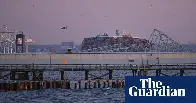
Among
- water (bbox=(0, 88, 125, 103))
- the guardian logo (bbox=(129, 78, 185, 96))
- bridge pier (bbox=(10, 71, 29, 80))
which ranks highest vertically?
the guardian logo (bbox=(129, 78, 185, 96))

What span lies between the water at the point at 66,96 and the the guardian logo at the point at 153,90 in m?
41.9

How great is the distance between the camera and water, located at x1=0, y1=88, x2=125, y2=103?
62.8 m

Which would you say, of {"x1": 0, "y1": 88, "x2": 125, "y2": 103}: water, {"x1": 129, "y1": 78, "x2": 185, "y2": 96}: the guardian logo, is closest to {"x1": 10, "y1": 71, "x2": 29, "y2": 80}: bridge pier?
{"x1": 0, "y1": 88, "x2": 125, "y2": 103}: water

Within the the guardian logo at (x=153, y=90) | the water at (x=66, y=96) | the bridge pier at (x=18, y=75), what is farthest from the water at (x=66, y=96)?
the the guardian logo at (x=153, y=90)

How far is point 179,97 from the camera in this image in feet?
61.4

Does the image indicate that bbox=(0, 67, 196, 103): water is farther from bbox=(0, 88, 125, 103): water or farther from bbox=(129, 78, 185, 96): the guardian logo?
bbox=(129, 78, 185, 96): the guardian logo

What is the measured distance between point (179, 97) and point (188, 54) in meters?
131

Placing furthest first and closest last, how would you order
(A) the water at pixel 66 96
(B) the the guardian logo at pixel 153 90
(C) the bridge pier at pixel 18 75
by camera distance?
(C) the bridge pier at pixel 18 75 < (A) the water at pixel 66 96 < (B) the the guardian logo at pixel 153 90

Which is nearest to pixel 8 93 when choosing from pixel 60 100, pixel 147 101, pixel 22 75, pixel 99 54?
pixel 22 75

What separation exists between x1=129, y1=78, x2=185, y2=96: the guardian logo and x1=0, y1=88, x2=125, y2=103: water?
138 ft

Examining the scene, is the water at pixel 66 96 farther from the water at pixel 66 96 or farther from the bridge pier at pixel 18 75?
the bridge pier at pixel 18 75

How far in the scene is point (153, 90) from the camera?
1866 centimetres

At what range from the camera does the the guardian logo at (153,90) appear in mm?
18625

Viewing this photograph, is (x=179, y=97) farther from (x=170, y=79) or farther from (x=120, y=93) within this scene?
(x=120, y=93)
